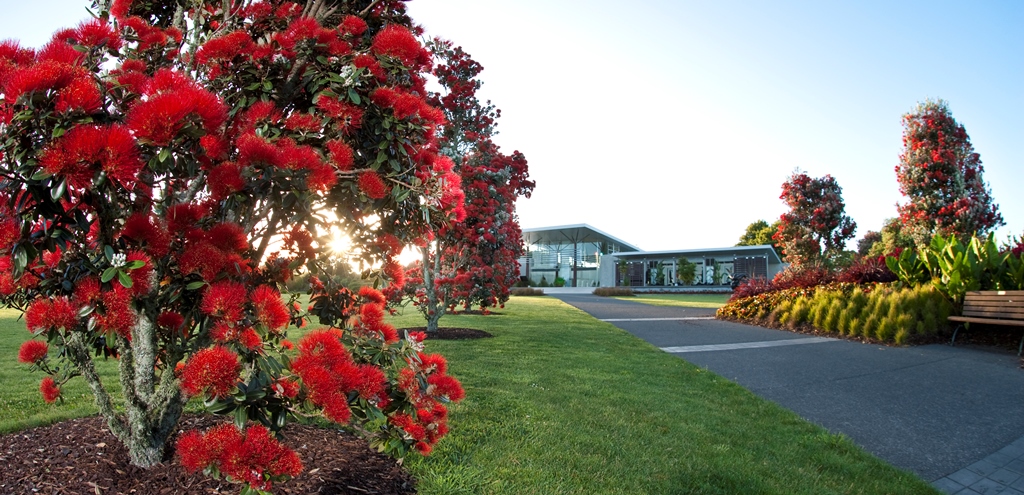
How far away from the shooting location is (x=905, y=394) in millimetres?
5156

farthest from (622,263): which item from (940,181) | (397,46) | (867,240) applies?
(397,46)

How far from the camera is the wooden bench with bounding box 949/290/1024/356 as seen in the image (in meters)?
7.16

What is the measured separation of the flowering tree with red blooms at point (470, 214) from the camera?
930cm

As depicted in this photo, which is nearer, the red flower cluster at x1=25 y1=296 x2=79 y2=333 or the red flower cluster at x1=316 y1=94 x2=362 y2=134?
the red flower cluster at x1=25 y1=296 x2=79 y2=333

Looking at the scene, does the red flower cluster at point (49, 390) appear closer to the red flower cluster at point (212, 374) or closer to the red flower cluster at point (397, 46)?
the red flower cluster at point (212, 374)

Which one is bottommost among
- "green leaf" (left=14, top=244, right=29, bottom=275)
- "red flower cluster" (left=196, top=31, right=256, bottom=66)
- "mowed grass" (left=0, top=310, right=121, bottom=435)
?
"mowed grass" (left=0, top=310, right=121, bottom=435)

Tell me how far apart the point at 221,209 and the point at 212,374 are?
0.75 m

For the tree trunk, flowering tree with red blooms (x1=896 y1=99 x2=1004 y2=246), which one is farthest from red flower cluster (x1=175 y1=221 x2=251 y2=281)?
flowering tree with red blooms (x1=896 y1=99 x2=1004 y2=246)

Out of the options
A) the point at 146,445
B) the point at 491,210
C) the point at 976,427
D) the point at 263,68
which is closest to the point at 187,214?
the point at 263,68

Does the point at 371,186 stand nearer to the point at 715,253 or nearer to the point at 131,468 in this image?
the point at 131,468

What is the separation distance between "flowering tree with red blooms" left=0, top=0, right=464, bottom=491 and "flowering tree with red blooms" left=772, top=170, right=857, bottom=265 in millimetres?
16104

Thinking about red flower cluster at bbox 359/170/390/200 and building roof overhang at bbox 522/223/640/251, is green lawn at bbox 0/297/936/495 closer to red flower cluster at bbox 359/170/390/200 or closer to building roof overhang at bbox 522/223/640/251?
red flower cluster at bbox 359/170/390/200

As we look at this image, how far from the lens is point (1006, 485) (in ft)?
10.2

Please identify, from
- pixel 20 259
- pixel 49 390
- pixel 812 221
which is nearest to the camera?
pixel 20 259
